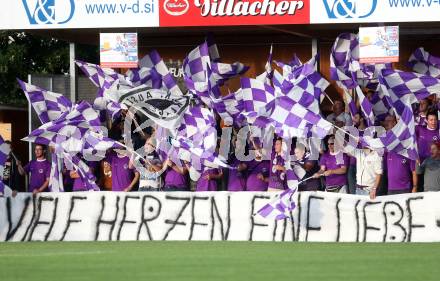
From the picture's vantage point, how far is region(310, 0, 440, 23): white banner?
2458 cm

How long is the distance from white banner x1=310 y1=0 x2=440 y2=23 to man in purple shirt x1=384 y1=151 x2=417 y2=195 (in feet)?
11.7

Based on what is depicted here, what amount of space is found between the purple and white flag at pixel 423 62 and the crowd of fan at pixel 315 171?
39.0 inches

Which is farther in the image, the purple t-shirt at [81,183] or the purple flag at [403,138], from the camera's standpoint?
the purple t-shirt at [81,183]

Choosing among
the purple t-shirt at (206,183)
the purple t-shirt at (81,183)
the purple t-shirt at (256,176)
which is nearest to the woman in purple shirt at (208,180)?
the purple t-shirt at (206,183)

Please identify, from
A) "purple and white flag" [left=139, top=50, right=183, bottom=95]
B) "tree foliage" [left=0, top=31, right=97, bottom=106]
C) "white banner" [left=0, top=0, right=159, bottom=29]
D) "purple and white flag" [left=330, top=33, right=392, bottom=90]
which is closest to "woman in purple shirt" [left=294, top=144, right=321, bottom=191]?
"purple and white flag" [left=330, top=33, right=392, bottom=90]

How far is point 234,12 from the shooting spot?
83.8ft

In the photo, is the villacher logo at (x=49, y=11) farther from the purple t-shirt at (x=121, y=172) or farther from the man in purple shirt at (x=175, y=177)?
the man in purple shirt at (x=175, y=177)

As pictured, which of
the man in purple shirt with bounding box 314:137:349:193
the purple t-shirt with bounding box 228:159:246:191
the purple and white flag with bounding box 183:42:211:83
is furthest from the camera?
the purple and white flag with bounding box 183:42:211:83

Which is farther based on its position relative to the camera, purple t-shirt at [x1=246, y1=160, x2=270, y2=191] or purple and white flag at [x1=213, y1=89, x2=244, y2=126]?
purple and white flag at [x1=213, y1=89, x2=244, y2=126]

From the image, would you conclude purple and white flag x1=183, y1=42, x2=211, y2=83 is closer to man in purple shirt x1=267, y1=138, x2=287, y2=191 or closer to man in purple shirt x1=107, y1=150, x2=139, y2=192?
man in purple shirt x1=107, y1=150, x2=139, y2=192

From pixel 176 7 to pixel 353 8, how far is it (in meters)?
3.66

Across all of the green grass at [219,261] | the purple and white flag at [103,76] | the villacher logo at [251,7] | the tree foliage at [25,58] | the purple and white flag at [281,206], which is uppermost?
the villacher logo at [251,7]

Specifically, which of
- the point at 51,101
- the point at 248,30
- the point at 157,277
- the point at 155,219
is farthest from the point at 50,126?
the point at 157,277

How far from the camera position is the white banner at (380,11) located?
80.6 ft
